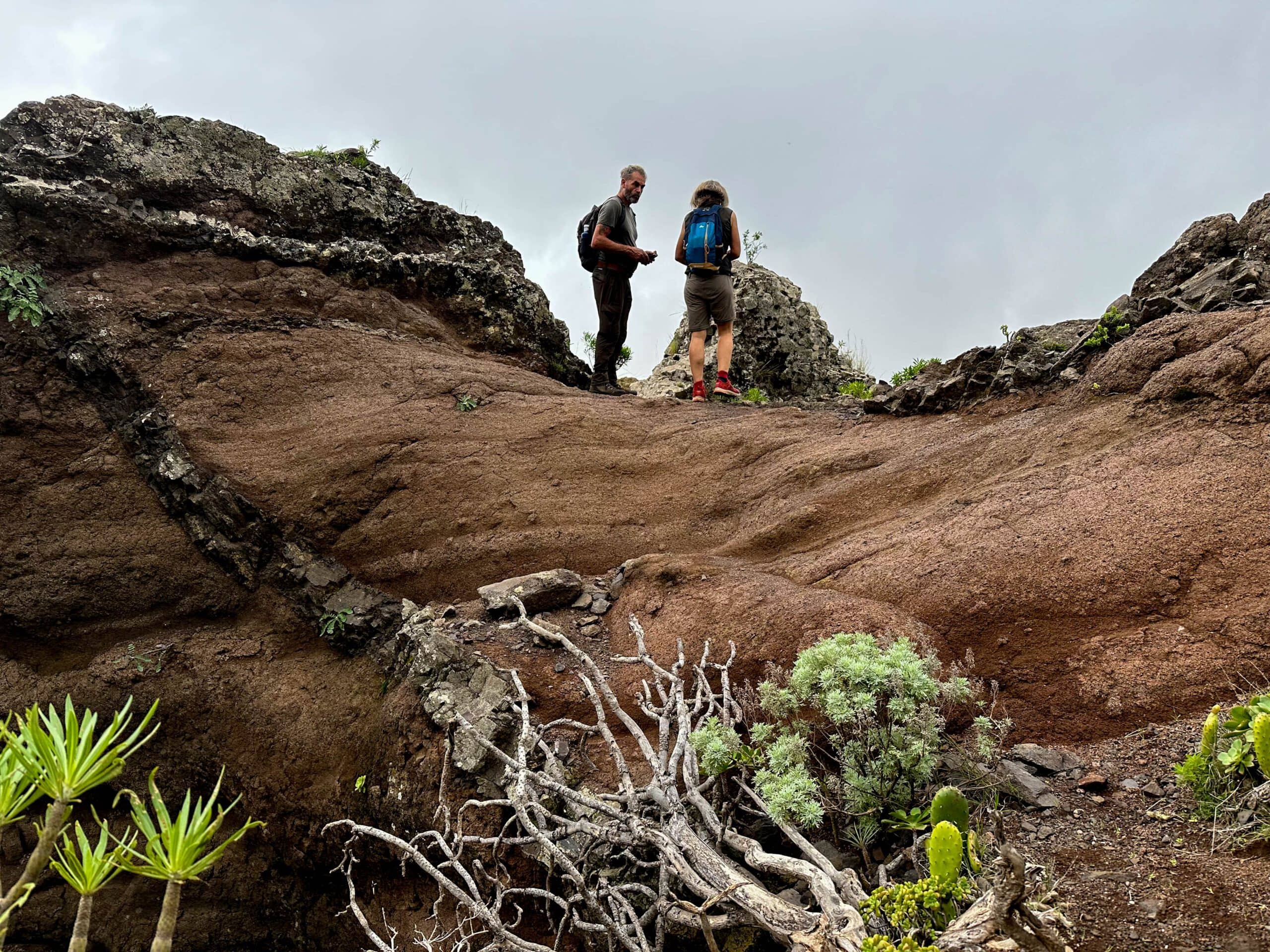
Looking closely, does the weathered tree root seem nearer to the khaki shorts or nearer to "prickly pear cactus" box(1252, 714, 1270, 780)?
Answer: "prickly pear cactus" box(1252, 714, 1270, 780)

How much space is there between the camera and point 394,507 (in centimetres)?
696

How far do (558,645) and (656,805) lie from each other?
2.08 meters

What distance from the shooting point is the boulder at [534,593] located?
18.9 ft

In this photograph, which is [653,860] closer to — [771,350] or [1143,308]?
[1143,308]

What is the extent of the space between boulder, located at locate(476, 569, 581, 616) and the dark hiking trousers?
470 centimetres

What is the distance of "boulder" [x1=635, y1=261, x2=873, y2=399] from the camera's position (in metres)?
12.5

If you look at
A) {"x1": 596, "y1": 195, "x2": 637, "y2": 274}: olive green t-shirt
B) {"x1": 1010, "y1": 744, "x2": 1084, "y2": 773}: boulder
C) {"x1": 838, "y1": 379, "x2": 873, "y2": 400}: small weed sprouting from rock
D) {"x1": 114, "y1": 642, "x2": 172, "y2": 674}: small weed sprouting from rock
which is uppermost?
{"x1": 596, "y1": 195, "x2": 637, "y2": 274}: olive green t-shirt

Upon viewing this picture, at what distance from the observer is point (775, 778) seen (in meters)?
3.25

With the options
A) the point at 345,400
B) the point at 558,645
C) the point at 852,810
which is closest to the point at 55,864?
the point at 852,810

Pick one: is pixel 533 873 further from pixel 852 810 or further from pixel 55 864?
pixel 55 864

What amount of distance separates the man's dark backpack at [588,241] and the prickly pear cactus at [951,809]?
301 inches

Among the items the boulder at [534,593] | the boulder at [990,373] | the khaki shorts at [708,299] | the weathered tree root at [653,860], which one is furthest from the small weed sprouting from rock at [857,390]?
the weathered tree root at [653,860]

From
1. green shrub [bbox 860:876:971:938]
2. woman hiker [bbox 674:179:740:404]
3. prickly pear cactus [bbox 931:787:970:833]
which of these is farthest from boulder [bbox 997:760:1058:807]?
woman hiker [bbox 674:179:740:404]

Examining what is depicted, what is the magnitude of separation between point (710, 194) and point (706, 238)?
51 centimetres
